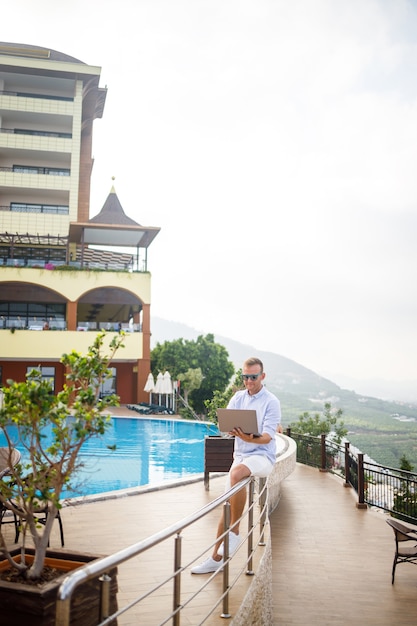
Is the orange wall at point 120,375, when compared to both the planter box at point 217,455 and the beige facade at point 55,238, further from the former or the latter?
the planter box at point 217,455

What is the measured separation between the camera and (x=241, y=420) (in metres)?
4.81

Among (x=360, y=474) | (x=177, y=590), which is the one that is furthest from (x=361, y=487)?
(x=177, y=590)

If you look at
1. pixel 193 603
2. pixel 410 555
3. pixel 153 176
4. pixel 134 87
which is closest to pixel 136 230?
pixel 410 555

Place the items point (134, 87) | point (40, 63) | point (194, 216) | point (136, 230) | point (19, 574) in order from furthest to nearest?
point (194, 216) < point (134, 87) < point (40, 63) < point (136, 230) < point (19, 574)

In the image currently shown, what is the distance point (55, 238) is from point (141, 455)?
18.3 meters

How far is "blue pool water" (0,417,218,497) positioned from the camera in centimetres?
1213

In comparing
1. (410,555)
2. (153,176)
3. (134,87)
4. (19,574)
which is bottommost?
(410,555)

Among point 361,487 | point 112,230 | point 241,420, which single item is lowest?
point 361,487

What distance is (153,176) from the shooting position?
11912 cm

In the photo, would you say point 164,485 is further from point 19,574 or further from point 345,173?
point 345,173

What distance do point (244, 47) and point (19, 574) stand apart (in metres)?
43.2

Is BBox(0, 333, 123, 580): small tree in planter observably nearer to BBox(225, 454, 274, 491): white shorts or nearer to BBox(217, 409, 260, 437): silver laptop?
BBox(217, 409, 260, 437): silver laptop

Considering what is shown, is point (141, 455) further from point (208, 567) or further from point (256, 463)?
point (208, 567)

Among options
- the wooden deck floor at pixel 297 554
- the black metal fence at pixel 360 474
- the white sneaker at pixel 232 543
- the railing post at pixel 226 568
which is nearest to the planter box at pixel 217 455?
the wooden deck floor at pixel 297 554
